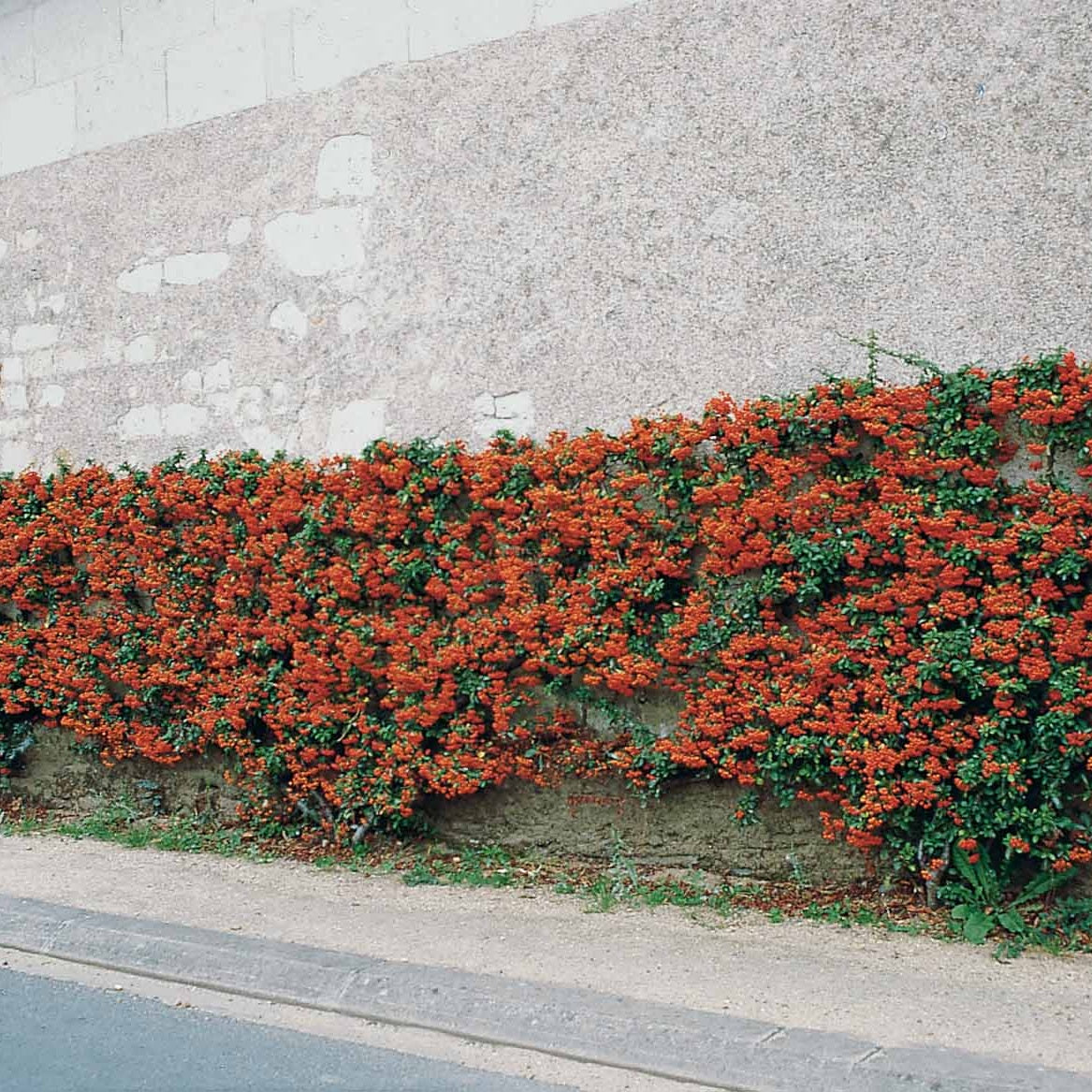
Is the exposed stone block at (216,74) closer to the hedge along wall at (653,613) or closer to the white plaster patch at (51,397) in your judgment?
the white plaster patch at (51,397)

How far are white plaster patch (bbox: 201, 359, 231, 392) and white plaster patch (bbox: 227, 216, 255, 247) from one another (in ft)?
2.07

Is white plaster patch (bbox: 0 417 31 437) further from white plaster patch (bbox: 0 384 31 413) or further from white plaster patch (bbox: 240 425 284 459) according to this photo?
white plaster patch (bbox: 240 425 284 459)

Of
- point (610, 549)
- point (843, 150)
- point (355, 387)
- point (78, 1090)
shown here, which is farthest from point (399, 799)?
point (843, 150)

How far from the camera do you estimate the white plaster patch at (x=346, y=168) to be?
6582 mm

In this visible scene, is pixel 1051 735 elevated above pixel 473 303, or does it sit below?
below

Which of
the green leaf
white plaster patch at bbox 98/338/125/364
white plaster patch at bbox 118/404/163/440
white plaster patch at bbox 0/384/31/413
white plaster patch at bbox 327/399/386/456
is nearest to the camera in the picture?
the green leaf

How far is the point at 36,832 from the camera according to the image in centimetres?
721


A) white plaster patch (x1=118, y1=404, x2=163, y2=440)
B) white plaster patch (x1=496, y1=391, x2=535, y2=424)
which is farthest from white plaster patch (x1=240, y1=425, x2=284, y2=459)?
white plaster patch (x1=496, y1=391, x2=535, y2=424)

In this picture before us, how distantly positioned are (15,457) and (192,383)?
151 centimetres

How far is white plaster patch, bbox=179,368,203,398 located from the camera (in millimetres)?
7078

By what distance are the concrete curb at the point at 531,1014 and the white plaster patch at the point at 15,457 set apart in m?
3.28

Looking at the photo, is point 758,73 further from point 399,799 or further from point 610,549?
point 399,799

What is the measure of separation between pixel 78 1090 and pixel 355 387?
362 centimetres

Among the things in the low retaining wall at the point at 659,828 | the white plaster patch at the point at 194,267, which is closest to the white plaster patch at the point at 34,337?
the white plaster patch at the point at 194,267
